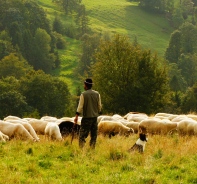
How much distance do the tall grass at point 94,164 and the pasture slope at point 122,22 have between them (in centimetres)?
12782

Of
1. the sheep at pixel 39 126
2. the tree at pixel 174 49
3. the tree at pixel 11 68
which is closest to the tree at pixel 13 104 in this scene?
the tree at pixel 11 68

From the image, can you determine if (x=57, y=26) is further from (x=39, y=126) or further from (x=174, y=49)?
(x=39, y=126)

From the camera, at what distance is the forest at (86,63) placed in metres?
59.0

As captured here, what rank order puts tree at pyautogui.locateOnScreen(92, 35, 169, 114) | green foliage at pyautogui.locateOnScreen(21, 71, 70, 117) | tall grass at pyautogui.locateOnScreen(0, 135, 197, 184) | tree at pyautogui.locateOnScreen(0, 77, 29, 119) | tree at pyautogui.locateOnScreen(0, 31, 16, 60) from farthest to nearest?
tree at pyautogui.locateOnScreen(0, 31, 16, 60) → green foliage at pyautogui.locateOnScreen(21, 71, 70, 117) → tree at pyautogui.locateOnScreen(0, 77, 29, 119) → tree at pyautogui.locateOnScreen(92, 35, 169, 114) → tall grass at pyautogui.locateOnScreen(0, 135, 197, 184)

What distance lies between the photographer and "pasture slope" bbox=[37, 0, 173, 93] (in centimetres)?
15625

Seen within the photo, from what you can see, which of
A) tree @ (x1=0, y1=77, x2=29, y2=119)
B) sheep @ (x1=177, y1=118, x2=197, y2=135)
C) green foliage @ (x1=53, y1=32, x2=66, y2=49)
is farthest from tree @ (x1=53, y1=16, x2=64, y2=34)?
sheep @ (x1=177, y1=118, x2=197, y2=135)

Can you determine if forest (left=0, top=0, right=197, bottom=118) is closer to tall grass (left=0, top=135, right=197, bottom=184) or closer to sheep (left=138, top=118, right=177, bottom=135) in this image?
sheep (left=138, top=118, right=177, bottom=135)

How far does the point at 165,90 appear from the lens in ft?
193

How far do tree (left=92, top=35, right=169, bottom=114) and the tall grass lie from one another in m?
43.1

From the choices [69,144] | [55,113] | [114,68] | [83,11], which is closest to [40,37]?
[83,11]

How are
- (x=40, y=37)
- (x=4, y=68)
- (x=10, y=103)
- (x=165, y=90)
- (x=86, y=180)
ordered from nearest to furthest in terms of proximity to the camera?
(x=86, y=180)
(x=165, y=90)
(x=10, y=103)
(x=4, y=68)
(x=40, y=37)

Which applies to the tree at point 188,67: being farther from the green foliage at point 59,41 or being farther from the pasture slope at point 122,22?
the green foliage at point 59,41

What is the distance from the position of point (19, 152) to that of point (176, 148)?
5524mm

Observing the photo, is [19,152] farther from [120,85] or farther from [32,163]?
[120,85]
